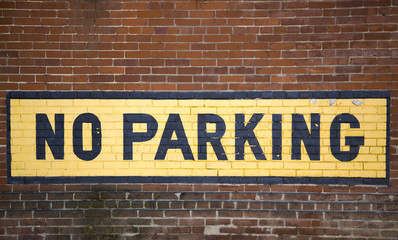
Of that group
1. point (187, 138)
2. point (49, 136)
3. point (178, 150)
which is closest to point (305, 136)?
point (187, 138)

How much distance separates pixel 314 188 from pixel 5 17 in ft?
13.9

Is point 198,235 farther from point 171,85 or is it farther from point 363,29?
Result: point 363,29

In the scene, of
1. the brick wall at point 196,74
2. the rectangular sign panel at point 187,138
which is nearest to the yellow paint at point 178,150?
the rectangular sign panel at point 187,138

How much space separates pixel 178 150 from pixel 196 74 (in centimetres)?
94

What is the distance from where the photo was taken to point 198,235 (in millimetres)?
3389

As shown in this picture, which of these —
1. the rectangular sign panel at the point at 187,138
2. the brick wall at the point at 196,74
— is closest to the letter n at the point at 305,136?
the rectangular sign panel at the point at 187,138

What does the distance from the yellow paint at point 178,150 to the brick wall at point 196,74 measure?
0.56 ft

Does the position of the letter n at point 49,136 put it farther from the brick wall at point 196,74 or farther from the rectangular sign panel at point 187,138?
the brick wall at point 196,74

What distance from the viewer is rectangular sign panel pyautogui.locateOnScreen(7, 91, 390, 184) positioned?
335 centimetres

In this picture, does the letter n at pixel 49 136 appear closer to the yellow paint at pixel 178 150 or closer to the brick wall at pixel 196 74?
the yellow paint at pixel 178 150

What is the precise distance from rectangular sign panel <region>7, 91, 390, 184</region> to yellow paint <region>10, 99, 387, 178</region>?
12 millimetres

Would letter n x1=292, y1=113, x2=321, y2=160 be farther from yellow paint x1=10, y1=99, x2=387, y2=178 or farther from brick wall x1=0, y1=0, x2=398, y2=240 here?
brick wall x1=0, y1=0, x2=398, y2=240

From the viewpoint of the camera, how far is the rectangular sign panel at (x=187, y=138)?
11.0 feet

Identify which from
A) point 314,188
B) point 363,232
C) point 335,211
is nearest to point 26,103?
point 314,188
